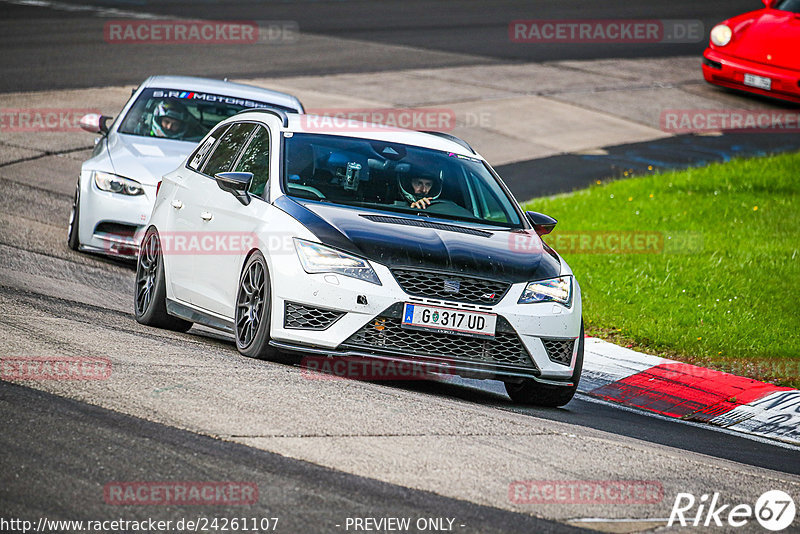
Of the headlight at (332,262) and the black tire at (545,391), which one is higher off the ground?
the headlight at (332,262)

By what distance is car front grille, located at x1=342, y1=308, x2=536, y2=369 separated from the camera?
7250 mm

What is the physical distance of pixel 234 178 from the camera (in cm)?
802

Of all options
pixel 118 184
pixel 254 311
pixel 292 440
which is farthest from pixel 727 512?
pixel 118 184

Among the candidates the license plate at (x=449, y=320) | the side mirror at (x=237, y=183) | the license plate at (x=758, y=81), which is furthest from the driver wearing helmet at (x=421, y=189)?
the license plate at (x=758, y=81)

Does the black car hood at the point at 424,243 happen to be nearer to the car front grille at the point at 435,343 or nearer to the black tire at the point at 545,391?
the car front grille at the point at 435,343

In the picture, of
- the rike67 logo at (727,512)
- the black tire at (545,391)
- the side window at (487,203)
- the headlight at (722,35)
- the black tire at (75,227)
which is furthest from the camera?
the headlight at (722,35)

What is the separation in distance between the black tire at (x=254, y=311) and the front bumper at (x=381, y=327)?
3.8 inches

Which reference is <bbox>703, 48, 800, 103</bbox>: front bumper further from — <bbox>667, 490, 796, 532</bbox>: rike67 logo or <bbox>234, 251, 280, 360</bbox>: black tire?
<bbox>667, 490, 796, 532</bbox>: rike67 logo

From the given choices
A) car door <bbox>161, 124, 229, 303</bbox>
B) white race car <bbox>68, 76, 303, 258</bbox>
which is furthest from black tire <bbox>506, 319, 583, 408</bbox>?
white race car <bbox>68, 76, 303, 258</bbox>

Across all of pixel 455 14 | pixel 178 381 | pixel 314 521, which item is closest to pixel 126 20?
pixel 455 14

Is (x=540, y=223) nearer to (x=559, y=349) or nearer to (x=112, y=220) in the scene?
(x=559, y=349)

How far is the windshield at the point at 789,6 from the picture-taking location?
72.5 feet

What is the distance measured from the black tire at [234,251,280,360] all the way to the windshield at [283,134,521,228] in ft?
1.98

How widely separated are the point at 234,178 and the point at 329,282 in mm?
1221
